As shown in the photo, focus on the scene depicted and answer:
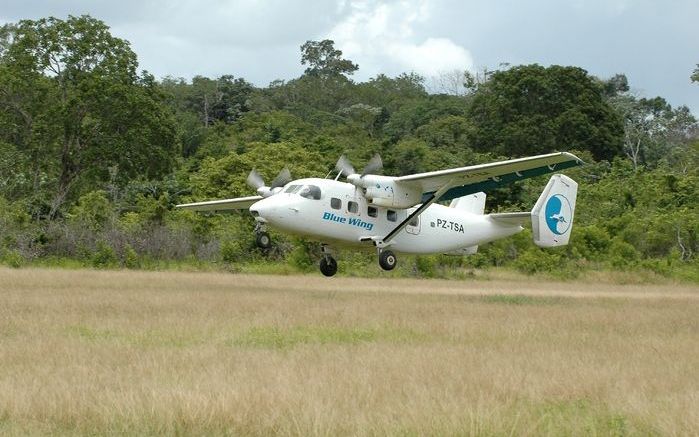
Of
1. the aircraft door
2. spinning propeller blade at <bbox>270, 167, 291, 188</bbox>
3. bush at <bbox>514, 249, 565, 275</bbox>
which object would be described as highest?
spinning propeller blade at <bbox>270, 167, 291, 188</bbox>

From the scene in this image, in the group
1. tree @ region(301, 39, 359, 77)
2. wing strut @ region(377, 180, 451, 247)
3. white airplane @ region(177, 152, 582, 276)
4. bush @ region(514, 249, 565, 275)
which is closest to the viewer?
white airplane @ region(177, 152, 582, 276)

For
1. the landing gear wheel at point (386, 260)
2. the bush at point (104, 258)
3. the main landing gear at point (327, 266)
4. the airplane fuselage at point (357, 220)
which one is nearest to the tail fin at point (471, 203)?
the airplane fuselage at point (357, 220)

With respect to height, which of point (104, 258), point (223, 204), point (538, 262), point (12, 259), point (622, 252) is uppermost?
point (223, 204)

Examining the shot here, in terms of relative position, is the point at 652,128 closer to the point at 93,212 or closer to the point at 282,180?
the point at 93,212

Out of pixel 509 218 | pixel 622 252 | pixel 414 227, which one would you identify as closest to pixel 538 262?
pixel 622 252

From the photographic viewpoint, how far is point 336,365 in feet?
40.8

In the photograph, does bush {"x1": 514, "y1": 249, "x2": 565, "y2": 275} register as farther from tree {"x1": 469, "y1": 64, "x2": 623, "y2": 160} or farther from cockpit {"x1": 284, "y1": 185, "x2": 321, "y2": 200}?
tree {"x1": 469, "y1": 64, "x2": 623, "y2": 160}

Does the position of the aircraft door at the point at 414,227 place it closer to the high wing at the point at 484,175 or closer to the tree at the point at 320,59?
the high wing at the point at 484,175

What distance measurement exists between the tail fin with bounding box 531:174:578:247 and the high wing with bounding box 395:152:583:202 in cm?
154

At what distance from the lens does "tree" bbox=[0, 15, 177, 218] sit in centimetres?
4862

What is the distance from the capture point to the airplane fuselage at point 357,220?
27.3 m

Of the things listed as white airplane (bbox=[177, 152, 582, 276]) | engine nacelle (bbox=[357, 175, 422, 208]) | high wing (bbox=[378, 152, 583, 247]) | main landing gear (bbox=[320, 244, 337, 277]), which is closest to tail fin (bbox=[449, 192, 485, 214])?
white airplane (bbox=[177, 152, 582, 276])

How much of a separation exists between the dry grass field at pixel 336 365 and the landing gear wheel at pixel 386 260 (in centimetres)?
426

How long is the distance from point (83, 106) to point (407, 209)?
956 inches
